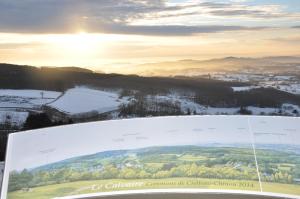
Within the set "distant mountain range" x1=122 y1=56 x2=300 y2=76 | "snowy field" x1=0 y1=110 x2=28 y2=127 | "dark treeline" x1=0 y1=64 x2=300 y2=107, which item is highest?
"distant mountain range" x1=122 y1=56 x2=300 y2=76

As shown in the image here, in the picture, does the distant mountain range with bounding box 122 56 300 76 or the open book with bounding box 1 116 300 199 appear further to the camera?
the distant mountain range with bounding box 122 56 300 76

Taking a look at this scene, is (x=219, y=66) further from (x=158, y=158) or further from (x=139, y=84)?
(x=158, y=158)

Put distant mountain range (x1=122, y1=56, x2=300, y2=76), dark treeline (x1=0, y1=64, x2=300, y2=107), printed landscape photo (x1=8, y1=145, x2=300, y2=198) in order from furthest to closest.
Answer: distant mountain range (x1=122, y1=56, x2=300, y2=76)
dark treeline (x1=0, y1=64, x2=300, y2=107)
printed landscape photo (x1=8, y1=145, x2=300, y2=198)

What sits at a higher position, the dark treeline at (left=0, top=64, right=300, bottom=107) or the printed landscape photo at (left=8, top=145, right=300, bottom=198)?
the dark treeline at (left=0, top=64, right=300, bottom=107)

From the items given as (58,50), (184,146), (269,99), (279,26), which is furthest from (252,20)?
(184,146)

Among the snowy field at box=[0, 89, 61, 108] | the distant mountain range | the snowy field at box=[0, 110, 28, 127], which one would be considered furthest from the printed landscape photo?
the snowy field at box=[0, 110, 28, 127]

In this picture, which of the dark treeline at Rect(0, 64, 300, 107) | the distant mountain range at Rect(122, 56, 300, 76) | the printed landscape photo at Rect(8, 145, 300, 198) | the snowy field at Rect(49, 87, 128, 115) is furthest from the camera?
the distant mountain range at Rect(122, 56, 300, 76)

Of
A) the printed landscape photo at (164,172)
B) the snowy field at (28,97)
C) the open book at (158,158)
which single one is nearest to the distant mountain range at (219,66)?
the snowy field at (28,97)

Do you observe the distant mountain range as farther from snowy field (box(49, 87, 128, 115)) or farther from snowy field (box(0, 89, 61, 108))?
snowy field (box(0, 89, 61, 108))
